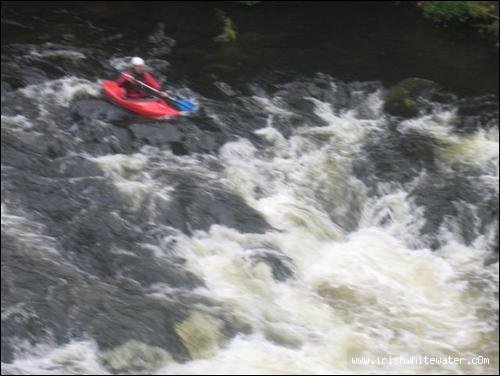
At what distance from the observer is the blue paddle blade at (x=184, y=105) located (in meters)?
10.0

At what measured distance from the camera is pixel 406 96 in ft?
37.2

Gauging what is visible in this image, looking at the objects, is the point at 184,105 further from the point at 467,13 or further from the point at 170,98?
the point at 467,13

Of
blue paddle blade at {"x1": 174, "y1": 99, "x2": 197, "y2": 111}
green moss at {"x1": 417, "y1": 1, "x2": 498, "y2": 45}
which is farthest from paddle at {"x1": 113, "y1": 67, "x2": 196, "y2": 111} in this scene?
green moss at {"x1": 417, "y1": 1, "x2": 498, "y2": 45}

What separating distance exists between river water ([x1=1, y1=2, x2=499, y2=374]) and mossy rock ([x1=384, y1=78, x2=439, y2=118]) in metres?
0.19

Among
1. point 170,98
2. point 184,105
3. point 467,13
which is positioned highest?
point 467,13

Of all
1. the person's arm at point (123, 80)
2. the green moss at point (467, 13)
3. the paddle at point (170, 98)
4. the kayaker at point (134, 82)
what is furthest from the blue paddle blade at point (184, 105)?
the green moss at point (467, 13)

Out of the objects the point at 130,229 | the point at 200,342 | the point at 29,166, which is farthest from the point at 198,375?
the point at 29,166

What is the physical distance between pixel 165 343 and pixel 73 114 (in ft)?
14.5

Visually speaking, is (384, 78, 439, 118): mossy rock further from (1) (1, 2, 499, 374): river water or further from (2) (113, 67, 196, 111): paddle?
(2) (113, 67, 196, 111): paddle

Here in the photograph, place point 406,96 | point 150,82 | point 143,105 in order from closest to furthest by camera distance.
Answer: point 143,105
point 150,82
point 406,96

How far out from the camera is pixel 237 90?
11.3 m

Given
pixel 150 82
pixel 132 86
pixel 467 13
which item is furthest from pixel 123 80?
pixel 467 13

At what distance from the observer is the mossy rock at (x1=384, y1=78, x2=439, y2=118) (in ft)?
36.6

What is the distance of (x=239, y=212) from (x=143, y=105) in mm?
2499
